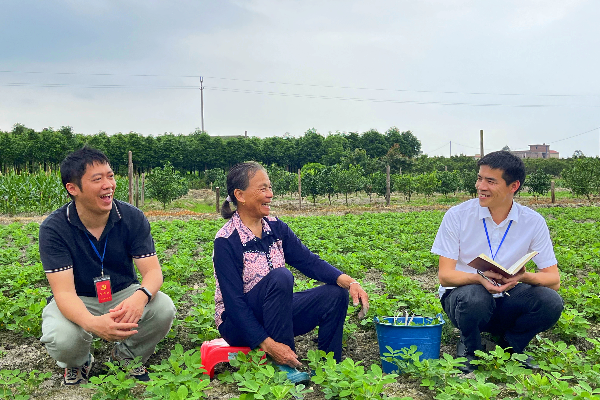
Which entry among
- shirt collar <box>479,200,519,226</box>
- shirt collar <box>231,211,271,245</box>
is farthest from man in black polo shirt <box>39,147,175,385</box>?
shirt collar <box>479,200,519,226</box>

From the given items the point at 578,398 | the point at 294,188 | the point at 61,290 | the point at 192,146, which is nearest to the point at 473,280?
the point at 578,398

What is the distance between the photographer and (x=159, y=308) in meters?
3.12

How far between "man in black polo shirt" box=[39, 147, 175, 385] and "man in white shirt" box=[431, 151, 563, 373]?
181cm

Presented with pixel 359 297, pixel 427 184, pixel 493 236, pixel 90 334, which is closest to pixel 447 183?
pixel 427 184

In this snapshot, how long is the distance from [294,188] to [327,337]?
24.8m

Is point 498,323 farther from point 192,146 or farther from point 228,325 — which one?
point 192,146

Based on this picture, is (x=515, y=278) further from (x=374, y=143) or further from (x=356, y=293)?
(x=374, y=143)

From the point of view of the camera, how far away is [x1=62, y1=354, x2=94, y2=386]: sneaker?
9.74ft

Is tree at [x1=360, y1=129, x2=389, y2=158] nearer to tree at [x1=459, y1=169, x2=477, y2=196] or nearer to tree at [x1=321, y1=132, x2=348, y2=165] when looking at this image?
tree at [x1=321, y1=132, x2=348, y2=165]

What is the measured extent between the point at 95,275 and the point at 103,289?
13 cm

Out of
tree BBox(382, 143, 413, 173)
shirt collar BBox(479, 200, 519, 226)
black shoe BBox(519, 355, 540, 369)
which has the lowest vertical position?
black shoe BBox(519, 355, 540, 369)

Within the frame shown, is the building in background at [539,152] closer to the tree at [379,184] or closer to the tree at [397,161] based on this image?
the tree at [397,161]

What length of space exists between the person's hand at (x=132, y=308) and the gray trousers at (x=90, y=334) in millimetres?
169

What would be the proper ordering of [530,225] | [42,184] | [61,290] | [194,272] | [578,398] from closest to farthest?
[578,398] → [61,290] → [530,225] → [194,272] → [42,184]
